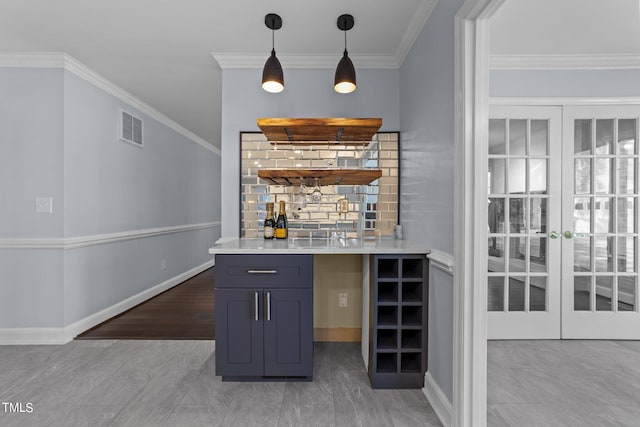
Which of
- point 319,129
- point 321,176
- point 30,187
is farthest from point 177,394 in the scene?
point 30,187

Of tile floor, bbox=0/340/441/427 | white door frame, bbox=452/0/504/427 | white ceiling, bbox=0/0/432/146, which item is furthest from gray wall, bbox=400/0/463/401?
tile floor, bbox=0/340/441/427

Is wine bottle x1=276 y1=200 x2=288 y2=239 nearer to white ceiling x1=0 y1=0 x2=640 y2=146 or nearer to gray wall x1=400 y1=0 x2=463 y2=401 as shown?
gray wall x1=400 y1=0 x2=463 y2=401

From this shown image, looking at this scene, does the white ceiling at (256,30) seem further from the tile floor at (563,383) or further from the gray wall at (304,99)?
the tile floor at (563,383)

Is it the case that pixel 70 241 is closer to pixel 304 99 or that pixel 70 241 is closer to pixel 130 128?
pixel 130 128

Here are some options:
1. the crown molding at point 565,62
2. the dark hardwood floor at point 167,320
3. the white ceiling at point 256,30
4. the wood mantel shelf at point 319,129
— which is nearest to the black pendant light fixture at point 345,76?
the wood mantel shelf at point 319,129

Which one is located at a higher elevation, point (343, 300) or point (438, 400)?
point (343, 300)

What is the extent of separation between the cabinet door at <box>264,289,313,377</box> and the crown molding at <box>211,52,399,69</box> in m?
1.90

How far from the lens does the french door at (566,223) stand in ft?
9.61

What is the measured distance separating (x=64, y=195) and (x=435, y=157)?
3038 mm

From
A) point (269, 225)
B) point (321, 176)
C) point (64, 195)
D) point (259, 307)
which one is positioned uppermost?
point (321, 176)

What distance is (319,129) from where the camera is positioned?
2428 millimetres

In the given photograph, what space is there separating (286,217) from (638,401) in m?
2.62

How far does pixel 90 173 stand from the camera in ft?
10.6

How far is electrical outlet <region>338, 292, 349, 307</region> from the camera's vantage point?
9.61ft
